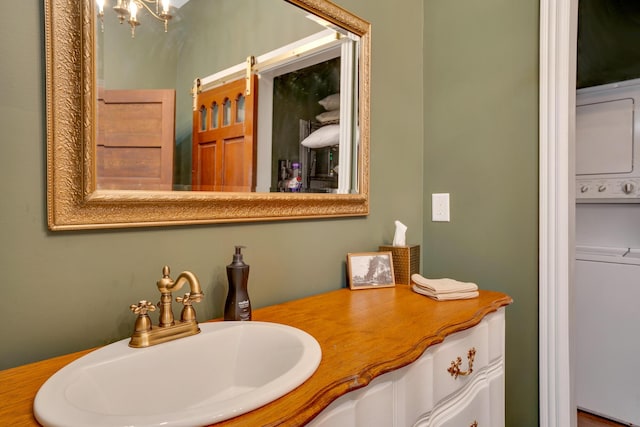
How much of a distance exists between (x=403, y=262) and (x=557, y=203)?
59cm

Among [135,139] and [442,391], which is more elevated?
[135,139]

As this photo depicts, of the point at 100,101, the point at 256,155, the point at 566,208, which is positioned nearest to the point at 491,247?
the point at 566,208

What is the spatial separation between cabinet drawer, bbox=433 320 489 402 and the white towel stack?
0.12 m

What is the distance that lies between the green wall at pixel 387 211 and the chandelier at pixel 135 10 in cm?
16

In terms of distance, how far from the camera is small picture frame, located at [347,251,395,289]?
4.54 ft

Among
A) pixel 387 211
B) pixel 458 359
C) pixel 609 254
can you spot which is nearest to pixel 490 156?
pixel 387 211

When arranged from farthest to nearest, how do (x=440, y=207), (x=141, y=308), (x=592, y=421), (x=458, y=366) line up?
(x=592, y=421) < (x=440, y=207) < (x=458, y=366) < (x=141, y=308)

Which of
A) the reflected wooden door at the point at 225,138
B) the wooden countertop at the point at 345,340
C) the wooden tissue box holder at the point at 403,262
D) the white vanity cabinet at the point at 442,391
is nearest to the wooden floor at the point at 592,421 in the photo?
the white vanity cabinet at the point at 442,391

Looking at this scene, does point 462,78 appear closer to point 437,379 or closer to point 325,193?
point 325,193

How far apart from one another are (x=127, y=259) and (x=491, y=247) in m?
1.34

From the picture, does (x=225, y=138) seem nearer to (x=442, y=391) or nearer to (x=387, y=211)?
(x=387, y=211)

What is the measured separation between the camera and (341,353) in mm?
785

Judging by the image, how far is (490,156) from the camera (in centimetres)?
157

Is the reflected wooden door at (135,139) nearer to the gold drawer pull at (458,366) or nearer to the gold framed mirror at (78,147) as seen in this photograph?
the gold framed mirror at (78,147)
